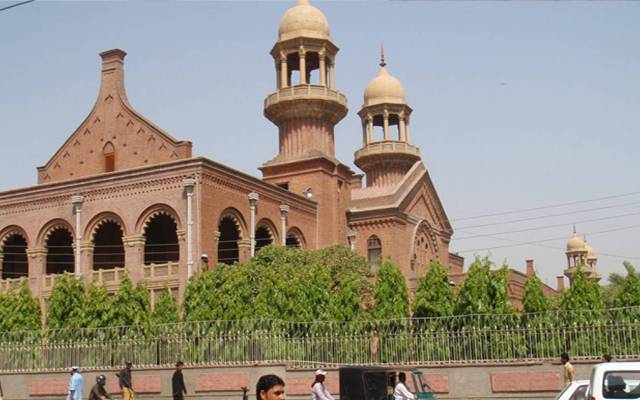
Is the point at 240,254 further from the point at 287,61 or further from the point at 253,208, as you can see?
the point at 287,61

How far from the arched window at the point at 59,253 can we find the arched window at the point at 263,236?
27.8 ft

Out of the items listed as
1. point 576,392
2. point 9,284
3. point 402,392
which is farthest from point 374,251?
point 576,392

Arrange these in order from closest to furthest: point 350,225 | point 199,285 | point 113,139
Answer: point 199,285 → point 113,139 → point 350,225

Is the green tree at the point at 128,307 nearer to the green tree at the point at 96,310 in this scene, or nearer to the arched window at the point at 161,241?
the green tree at the point at 96,310

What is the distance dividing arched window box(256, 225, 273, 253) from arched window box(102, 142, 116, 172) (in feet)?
23.6

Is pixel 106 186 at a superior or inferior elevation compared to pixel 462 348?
superior

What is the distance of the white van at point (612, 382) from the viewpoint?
11.8 metres

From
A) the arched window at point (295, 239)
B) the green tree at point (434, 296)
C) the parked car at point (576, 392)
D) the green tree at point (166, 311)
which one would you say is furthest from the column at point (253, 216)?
the parked car at point (576, 392)

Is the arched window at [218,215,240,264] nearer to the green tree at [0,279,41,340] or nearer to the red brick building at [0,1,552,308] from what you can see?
the red brick building at [0,1,552,308]

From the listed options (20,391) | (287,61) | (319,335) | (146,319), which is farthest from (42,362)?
(287,61)

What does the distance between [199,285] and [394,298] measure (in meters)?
6.63

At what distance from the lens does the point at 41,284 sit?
3928 cm

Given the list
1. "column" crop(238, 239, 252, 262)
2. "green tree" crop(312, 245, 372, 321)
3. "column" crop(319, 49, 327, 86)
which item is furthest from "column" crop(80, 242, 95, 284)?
"column" crop(319, 49, 327, 86)

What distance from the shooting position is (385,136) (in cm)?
5778
